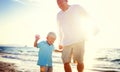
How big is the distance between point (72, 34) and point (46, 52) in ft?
3.60

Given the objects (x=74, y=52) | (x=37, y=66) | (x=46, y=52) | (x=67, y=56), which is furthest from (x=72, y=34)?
(x=37, y=66)

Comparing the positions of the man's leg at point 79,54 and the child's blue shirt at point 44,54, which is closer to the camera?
the man's leg at point 79,54

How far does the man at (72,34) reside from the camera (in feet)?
21.6

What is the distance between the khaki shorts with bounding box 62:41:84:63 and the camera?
660 centimetres

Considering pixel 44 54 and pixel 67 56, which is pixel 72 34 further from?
pixel 44 54

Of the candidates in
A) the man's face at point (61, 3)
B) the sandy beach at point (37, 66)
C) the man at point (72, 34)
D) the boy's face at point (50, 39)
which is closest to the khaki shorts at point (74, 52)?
the man at point (72, 34)

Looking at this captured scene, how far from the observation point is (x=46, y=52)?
7.30 m

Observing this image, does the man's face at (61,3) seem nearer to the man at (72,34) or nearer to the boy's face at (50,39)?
the man at (72,34)

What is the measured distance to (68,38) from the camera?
6.64 meters

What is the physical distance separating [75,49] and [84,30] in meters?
0.54

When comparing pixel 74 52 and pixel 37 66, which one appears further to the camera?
pixel 37 66

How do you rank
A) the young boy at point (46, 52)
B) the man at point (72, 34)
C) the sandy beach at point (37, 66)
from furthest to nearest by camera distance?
the sandy beach at point (37, 66) < the young boy at point (46, 52) < the man at point (72, 34)

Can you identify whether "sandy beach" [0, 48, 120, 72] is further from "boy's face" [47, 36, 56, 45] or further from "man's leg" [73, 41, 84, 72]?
"man's leg" [73, 41, 84, 72]

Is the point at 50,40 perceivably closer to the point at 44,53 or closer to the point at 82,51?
the point at 44,53
